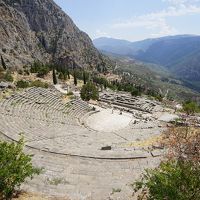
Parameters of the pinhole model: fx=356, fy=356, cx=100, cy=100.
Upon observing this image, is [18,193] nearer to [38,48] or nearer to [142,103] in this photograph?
[142,103]

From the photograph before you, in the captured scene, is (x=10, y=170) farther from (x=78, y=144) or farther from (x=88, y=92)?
(x=88, y=92)

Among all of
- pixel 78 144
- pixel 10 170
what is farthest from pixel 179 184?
pixel 78 144

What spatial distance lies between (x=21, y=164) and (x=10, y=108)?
106 ft

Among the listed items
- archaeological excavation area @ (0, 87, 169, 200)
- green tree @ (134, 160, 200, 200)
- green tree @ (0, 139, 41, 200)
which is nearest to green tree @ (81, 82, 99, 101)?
archaeological excavation area @ (0, 87, 169, 200)

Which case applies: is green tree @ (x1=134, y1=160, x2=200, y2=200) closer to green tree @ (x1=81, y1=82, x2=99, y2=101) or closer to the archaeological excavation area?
the archaeological excavation area

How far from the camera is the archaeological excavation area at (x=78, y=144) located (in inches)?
928

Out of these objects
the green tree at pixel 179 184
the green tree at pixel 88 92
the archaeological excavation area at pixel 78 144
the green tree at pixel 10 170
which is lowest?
the green tree at pixel 88 92

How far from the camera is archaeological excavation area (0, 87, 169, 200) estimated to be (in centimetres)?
2356

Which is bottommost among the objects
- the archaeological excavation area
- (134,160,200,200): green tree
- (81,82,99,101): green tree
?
(81,82,99,101): green tree

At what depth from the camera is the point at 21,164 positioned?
64.5 ft

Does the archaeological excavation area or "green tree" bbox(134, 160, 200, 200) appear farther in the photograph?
the archaeological excavation area

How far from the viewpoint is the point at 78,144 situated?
123ft

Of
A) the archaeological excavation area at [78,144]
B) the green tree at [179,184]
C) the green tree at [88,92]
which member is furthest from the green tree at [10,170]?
the green tree at [88,92]

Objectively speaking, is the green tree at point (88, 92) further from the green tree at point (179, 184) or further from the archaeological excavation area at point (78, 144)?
the green tree at point (179, 184)
